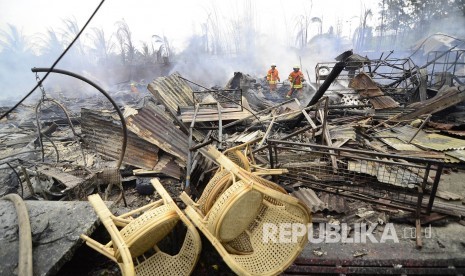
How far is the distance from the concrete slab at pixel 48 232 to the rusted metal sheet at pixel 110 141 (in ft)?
9.70

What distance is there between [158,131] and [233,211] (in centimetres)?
444

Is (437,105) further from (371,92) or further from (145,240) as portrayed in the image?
(145,240)

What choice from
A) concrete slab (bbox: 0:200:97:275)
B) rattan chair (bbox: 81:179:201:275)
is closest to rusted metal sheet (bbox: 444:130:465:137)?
rattan chair (bbox: 81:179:201:275)

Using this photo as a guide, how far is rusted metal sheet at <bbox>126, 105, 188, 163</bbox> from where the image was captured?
602 centimetres

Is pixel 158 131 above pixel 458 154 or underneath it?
above

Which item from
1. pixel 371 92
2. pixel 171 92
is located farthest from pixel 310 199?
pixel 371 92

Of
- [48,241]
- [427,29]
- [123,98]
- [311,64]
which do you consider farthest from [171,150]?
[427,29]

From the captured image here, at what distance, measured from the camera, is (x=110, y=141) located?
6.42 meters

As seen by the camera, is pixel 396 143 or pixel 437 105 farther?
pixel 437 105

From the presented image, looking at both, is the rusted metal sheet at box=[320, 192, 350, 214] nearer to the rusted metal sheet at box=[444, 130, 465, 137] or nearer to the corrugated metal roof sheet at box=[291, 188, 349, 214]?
the corrugated metal roof sheet at box=[291, 188, 349, 214]

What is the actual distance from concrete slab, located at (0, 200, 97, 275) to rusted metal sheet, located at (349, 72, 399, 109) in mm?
9624

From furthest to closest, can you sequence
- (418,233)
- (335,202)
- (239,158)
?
(335,202), (418,233), (239,158)

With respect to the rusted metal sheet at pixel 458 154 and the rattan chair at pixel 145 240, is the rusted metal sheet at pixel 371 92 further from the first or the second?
the rattan chair at pixel 145 240

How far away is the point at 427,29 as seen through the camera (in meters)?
31.2
